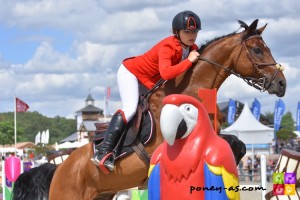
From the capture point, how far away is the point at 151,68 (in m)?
5.65

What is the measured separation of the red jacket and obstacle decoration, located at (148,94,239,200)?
1.36 metres

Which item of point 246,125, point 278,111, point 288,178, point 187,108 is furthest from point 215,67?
point 278,111

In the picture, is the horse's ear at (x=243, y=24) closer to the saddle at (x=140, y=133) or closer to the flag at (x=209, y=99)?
the saddle at (x=140, y=133)

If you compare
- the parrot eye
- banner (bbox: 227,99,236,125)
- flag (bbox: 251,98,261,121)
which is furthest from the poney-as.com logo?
flag (bbox: 251,98,261,121)

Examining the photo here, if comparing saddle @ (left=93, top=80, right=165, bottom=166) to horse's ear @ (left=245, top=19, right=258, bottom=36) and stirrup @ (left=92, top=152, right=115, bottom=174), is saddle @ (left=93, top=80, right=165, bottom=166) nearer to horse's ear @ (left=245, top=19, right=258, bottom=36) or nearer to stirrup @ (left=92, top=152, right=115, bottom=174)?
stirrup @ (left=92, top=152, right=115, bottom=174)

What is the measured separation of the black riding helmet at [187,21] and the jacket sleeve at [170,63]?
22 cm

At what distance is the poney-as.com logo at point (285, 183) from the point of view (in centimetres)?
623

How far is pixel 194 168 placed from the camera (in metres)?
3.85

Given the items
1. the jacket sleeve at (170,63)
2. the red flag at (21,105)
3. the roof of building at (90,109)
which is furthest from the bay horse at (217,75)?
the roof of building at (90,109)

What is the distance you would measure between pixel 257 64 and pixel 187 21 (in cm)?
79

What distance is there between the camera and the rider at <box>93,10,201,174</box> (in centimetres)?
533

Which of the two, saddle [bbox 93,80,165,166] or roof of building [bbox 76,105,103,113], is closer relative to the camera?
saddle [bbox 93,80,165,166]

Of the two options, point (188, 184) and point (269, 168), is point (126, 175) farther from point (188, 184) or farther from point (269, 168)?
point (269, 168)

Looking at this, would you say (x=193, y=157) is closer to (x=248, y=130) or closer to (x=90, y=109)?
(x=248, y=130)
